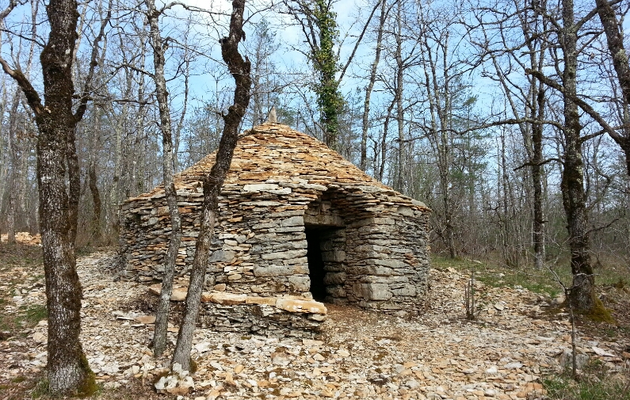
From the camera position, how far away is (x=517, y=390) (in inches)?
157

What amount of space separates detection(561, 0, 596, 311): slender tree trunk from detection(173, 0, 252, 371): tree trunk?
485 cm

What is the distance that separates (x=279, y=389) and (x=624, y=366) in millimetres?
3803

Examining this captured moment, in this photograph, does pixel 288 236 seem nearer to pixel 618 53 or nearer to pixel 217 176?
pixel 217 176

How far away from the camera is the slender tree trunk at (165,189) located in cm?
446

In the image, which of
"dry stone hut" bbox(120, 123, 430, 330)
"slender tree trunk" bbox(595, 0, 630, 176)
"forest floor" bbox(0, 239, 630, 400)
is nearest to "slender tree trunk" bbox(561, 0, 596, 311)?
"forest floor" bbox(0, 239, 630, 400)

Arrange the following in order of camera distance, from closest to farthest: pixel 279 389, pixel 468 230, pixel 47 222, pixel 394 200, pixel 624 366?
pixel 47 222
pixel 279 389
pixel 624 366
pixel 394 200
pixel 468 230

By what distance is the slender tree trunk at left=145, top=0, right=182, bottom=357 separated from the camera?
4461 mm

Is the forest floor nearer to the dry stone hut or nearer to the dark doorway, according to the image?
the dry stone hut

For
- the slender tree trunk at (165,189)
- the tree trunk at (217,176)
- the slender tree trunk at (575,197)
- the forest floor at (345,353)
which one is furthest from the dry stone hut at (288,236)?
the slender tree trunk at (575,197)

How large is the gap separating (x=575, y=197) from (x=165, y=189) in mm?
6016

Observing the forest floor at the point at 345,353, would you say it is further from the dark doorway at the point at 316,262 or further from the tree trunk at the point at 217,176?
the dark doorway at the point at 316,262

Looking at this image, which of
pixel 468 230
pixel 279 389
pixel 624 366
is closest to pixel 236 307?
pixel 279 389

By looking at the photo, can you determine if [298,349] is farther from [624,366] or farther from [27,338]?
[624,366]

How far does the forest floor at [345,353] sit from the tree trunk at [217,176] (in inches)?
18.7
